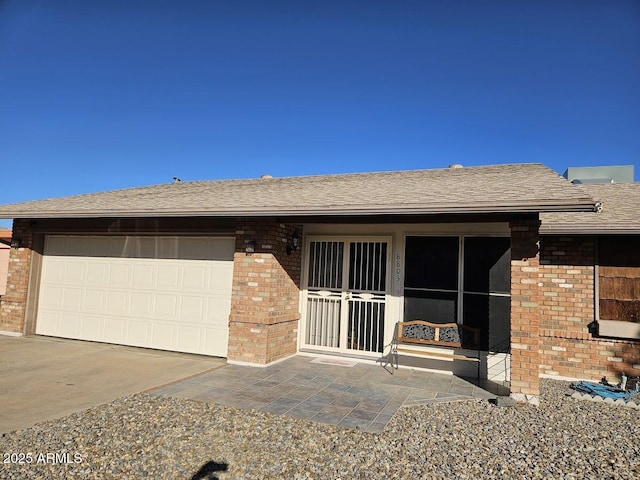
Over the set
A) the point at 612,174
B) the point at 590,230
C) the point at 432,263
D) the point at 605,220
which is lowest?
the point at 432,263

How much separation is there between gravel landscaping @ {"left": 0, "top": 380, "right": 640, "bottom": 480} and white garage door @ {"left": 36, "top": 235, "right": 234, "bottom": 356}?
2.82 m

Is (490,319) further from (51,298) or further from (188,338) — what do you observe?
(51,298)

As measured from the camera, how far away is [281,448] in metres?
3.49

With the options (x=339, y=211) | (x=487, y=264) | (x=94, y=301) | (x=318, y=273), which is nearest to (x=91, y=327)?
(x=94, y=301)

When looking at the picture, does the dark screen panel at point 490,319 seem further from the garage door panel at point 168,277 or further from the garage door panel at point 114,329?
the garage door panel at point 114,329

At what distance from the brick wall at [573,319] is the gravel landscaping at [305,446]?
2035 mm

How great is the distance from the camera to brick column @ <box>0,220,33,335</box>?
853cm

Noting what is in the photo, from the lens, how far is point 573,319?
675cm

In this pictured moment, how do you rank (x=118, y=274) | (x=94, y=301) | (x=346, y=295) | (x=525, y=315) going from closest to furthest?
(x=525, y=315) → (x=346, y=295) → (x=118, y=274) → (x=94, y=301)

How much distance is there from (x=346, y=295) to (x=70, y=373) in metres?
4.74

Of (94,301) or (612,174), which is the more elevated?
(612,174)

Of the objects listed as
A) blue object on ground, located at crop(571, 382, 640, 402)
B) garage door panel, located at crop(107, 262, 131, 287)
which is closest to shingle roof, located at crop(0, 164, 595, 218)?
garage door panel, located at crop(107, 262, 131, 287)

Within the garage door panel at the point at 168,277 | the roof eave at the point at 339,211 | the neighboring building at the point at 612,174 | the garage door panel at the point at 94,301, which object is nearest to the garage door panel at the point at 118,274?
the garage door panel at the point at 94,301

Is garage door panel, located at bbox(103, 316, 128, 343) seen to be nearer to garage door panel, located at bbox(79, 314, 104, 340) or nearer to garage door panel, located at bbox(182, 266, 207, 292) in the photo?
garage door panel, located at bbox(79, 314, 104, 340)
